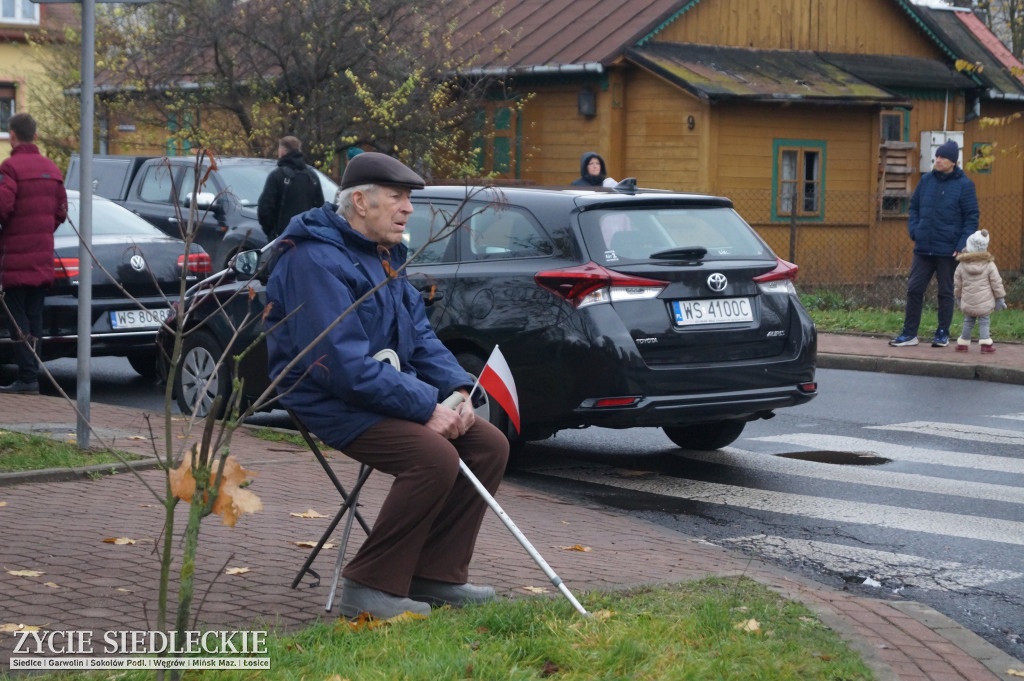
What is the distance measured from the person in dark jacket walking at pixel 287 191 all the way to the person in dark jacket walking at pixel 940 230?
20.9ft

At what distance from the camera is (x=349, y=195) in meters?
5.19

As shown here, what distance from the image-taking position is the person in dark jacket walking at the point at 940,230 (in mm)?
14961

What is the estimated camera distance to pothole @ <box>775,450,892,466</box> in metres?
9.23

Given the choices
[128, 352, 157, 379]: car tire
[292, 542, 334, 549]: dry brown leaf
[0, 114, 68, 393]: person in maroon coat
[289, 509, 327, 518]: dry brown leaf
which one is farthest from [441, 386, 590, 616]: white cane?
[128, 352, 157, 379]: car tire

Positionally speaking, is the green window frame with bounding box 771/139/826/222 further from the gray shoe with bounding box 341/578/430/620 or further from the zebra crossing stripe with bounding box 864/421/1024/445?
the gray shoe with bounding box 341/578/430/620

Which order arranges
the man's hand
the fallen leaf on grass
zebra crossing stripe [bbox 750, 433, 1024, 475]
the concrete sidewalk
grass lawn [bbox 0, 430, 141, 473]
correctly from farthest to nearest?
1. zebra crossing stripe [bbox 750, 433, 1024, 475]
2. grass lawn [bbox 0, 430, 141, 473]
3. the fallen leaf on grass
4. the man's hand
5. the concrete sidewalk

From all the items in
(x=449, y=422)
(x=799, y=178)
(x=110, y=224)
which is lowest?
(x=449, y=422)

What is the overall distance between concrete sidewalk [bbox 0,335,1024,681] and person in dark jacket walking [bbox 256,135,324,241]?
710 centimetres

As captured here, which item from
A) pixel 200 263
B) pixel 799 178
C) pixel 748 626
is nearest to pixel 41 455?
pixel 748 626

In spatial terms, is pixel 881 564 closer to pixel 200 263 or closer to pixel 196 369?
pixel 196 369

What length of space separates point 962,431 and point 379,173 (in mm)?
6686

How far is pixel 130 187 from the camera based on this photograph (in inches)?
791

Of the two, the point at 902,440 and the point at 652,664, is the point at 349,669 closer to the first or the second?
the point at 652,664

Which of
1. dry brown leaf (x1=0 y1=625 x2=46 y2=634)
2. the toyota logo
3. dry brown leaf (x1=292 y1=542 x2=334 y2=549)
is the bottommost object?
dry brown leaf (x1=292 y1=542 x2=334 y2=549)
